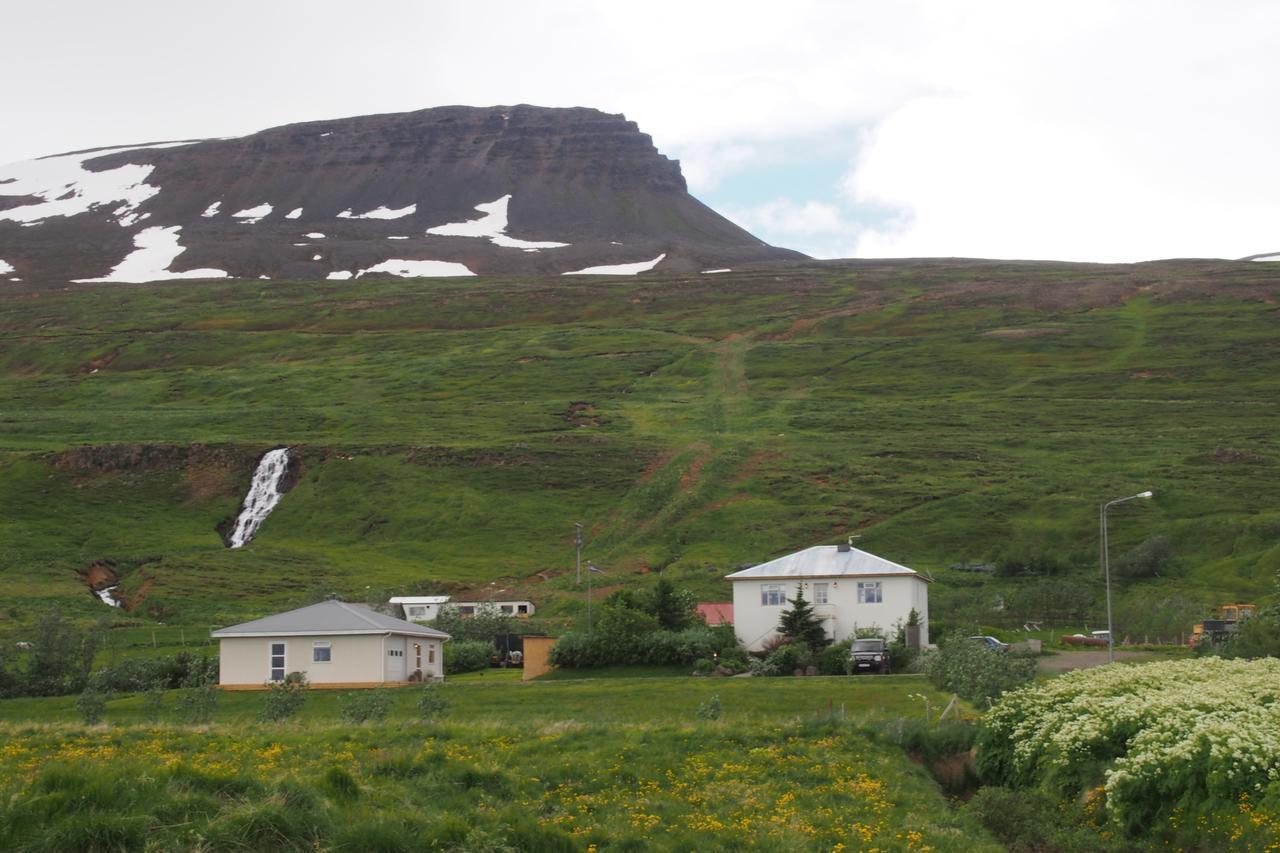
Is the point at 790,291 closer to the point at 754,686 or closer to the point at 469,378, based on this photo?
the point at 469,378

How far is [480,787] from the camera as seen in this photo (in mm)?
16938

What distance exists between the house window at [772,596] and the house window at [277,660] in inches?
683

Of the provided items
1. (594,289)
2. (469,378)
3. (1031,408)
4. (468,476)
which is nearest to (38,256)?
(594,289)

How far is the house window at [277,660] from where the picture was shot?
43.9 m

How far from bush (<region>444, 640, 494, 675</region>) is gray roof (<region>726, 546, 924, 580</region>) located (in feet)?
30.6

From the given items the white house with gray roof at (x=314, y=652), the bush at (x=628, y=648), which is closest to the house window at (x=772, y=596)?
the bush at (x=628, y=648)

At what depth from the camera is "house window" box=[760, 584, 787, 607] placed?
51531 mm

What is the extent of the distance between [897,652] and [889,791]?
2587cm

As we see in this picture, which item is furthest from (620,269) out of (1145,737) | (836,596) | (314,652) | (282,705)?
(1145,737)

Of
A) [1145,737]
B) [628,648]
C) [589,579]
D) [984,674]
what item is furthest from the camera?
[589,579]

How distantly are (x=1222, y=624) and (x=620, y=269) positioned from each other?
486 feet

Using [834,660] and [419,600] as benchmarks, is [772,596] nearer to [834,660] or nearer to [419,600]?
[834,660]

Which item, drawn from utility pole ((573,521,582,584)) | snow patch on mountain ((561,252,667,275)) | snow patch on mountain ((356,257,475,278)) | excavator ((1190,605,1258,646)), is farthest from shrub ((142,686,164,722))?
snow patch on mountain ((561,252,667,275))

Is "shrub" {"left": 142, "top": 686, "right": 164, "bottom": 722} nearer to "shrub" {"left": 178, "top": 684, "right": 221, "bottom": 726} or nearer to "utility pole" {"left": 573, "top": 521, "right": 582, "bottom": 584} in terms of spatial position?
"shrub" {"left": 178, "top": 684, "right": 221, "bottom": 726}
